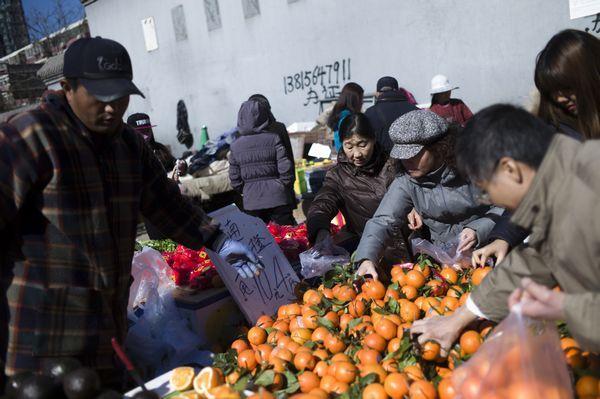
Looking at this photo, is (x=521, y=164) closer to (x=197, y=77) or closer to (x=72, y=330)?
(x=72, y=330)

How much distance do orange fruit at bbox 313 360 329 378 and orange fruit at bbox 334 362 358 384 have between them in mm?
68

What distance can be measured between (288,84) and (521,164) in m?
9.87

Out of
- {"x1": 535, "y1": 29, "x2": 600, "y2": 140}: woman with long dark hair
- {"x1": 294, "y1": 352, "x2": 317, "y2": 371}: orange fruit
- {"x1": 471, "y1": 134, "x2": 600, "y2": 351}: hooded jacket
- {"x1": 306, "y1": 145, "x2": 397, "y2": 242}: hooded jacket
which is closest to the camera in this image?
{"x1": 471, "y1": 134, "x2": 600, "y2": 351}: hooded jacket

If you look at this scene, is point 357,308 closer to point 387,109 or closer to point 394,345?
point 394,345

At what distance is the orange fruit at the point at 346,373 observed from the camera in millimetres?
1824

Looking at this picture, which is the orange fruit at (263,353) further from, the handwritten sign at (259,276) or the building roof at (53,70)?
the building roof at (53,70)

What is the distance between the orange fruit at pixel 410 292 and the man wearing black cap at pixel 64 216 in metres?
1.19

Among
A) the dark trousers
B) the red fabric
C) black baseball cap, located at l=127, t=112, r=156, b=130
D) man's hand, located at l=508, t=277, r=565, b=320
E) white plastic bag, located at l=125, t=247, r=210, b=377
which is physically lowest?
the dark trousers

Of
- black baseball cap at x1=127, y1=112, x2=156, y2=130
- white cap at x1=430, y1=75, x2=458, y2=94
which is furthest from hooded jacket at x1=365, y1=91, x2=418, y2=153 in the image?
black baseball cap at x1=127, y1=112, x2=156, y2=130

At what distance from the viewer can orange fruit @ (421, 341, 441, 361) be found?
1811mm

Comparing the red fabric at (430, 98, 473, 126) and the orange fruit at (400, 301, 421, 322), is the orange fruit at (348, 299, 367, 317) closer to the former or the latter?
the orange fruit at (400, 301, 421, 322)

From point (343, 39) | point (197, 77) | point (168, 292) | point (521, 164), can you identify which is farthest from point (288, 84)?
point (521, 164)

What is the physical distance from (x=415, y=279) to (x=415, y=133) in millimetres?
664

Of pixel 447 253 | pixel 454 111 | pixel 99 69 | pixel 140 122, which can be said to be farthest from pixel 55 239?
pixel 454 111
